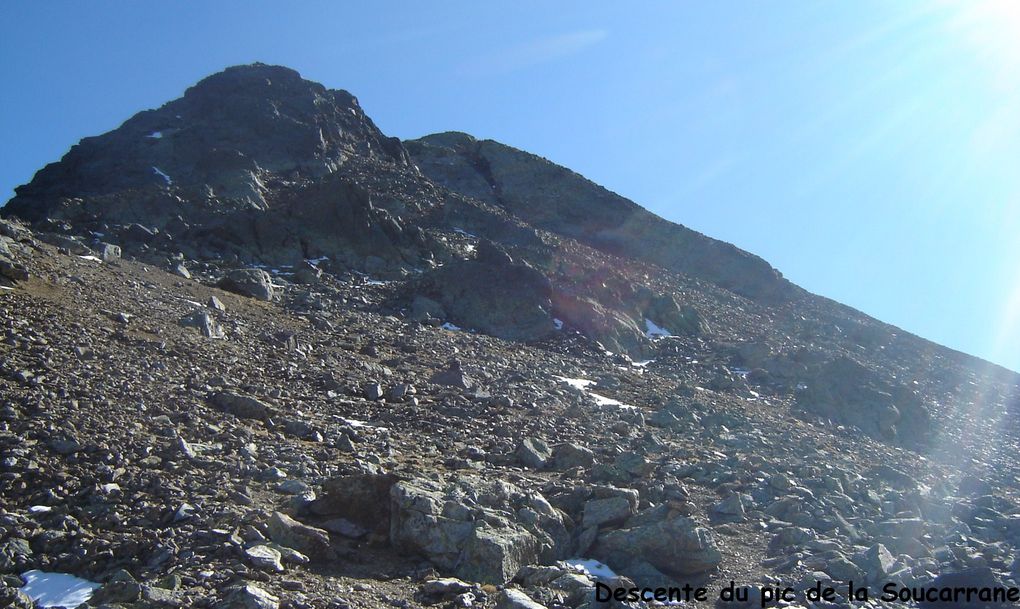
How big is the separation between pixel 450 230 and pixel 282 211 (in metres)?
12.4

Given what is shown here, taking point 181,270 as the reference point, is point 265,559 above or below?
below

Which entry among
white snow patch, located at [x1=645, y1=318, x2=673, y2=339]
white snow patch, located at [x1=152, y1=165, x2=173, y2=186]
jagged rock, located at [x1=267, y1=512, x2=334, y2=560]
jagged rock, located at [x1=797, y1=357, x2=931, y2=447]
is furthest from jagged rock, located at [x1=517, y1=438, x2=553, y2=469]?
white snow patch, located at [x1=152, y1=165, x2=173, y2=186]

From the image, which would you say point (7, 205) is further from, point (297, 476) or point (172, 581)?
point (172, 581)

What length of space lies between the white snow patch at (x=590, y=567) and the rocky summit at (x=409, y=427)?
58mm

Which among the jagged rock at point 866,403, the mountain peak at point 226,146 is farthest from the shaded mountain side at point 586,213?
the jagged rock at point 866,403

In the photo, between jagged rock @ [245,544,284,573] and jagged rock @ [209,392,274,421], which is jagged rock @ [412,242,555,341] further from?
jagged rock @ [245,544,284,573]

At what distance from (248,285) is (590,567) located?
19932 millimetres

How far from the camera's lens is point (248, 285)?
27125 millimetres

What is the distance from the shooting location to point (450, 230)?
47.5m

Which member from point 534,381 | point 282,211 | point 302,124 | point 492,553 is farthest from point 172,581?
point 302,124

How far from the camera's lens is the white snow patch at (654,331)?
1480 inches

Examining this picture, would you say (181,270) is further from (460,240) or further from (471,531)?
(471,531)

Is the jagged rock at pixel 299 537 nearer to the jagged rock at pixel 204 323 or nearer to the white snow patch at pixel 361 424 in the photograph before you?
the white snow patch at pixel 361 424

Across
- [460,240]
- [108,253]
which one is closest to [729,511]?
[108,253]
